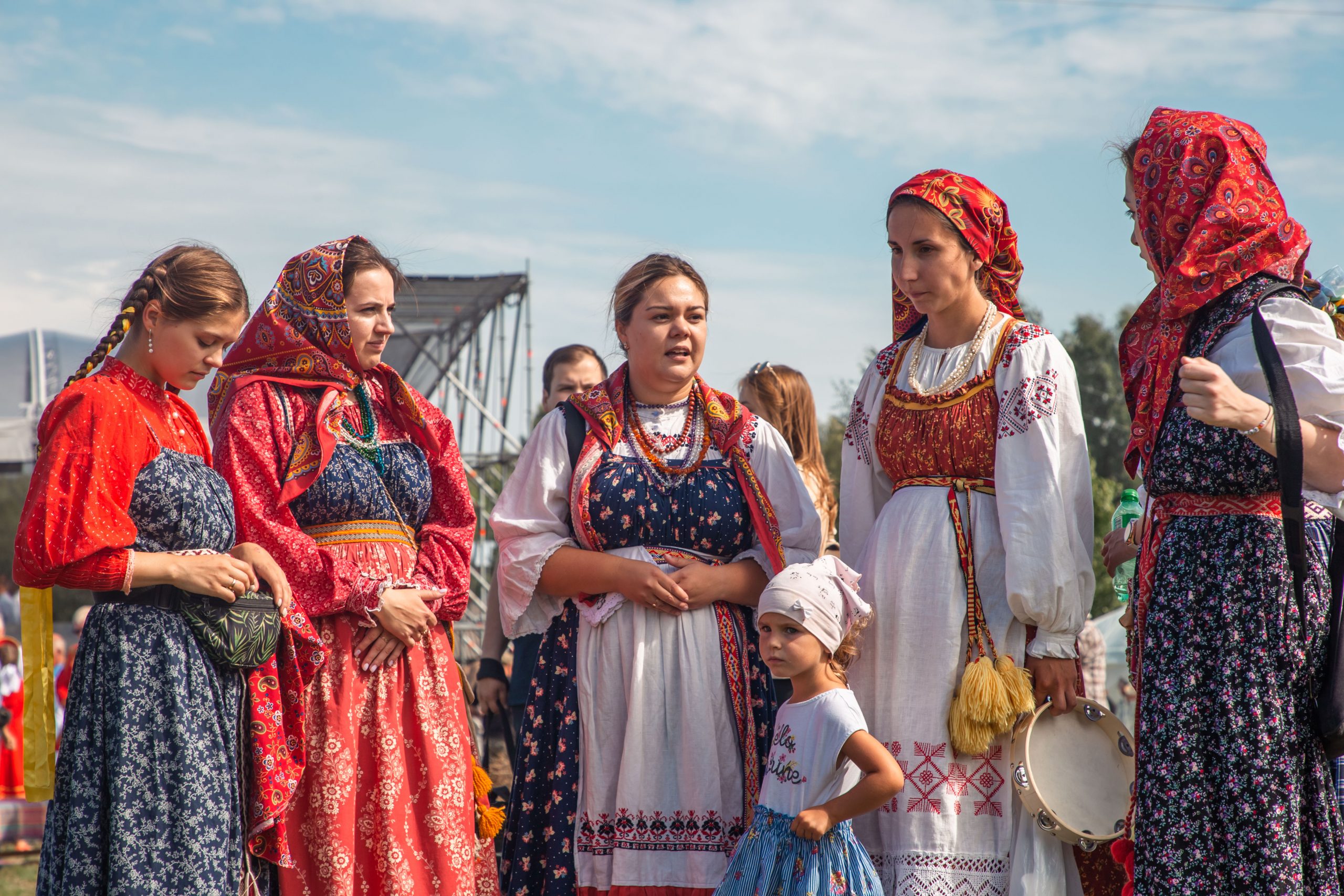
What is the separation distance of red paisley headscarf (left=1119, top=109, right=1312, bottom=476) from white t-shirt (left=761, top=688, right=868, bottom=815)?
1032 mm

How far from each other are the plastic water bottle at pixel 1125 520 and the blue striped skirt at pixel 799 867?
133 cm

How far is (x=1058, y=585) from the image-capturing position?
329 cm

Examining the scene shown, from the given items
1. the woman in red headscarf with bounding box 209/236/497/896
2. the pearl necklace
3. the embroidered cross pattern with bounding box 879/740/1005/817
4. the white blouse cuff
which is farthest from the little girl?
the woman in red headscarf with bounding box 209/236/497/896

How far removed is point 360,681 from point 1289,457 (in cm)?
257

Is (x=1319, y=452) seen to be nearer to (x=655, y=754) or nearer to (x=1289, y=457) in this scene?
(x=1289, y=457)

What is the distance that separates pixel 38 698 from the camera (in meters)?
3.38

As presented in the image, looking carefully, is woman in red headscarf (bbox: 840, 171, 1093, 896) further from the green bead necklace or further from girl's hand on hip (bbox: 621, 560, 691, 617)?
the green bead necklace

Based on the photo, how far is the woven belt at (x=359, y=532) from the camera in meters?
3.71

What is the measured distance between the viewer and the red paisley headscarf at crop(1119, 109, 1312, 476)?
299 cm

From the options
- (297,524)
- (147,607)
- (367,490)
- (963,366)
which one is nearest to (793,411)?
(963,366)

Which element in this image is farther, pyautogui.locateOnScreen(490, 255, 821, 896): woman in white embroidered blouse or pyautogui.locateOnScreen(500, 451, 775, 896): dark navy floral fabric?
pyautogui.locateOnScreen(500, 451, 775, 896): dark navy floral fabric

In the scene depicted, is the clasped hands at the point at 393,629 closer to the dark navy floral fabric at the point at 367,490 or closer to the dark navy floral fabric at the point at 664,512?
the dark navy floral fabric at the point at 367,490

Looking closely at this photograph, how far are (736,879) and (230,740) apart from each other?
1.42 metres

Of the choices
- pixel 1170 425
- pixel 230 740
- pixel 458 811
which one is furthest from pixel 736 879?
pixel 1170 425
